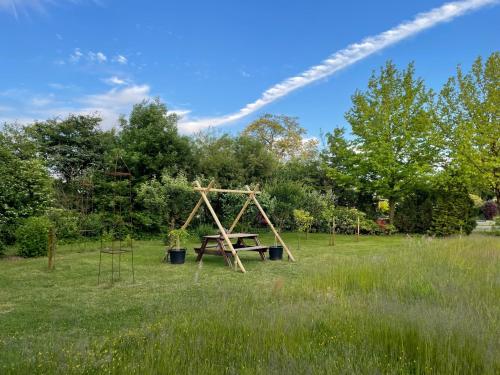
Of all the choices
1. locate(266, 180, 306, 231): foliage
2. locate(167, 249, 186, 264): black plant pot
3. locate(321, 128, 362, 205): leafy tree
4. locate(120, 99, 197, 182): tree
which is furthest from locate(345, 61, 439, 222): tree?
locate(167, 249, 186, 264): black plant pot

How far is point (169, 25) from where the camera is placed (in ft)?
35.8

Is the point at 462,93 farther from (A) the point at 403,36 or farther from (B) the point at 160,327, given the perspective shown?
(B) the point at 160,327

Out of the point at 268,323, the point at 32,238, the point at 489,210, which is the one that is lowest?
the point at 268,323

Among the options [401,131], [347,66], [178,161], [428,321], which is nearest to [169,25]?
[178,161]

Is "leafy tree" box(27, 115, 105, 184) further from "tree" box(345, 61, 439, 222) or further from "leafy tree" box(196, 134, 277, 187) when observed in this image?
"tree" box(345, 61, 439, 222)

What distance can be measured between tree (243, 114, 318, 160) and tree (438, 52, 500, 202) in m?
15.9

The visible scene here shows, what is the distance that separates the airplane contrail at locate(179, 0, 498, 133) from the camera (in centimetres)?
1190

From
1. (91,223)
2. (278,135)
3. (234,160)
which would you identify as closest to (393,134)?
(234,160)

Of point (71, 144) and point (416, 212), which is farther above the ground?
point (71, 144)

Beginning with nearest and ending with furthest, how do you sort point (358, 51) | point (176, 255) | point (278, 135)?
point (176, 255)
point (358, 51)
point (278, 135)

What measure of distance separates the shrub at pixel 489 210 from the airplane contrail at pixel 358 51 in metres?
Answer: 22.7

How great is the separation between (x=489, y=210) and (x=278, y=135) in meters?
→ 19.4

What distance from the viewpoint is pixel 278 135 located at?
3378cm

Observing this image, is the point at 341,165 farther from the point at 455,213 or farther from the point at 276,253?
the point at 276,253
